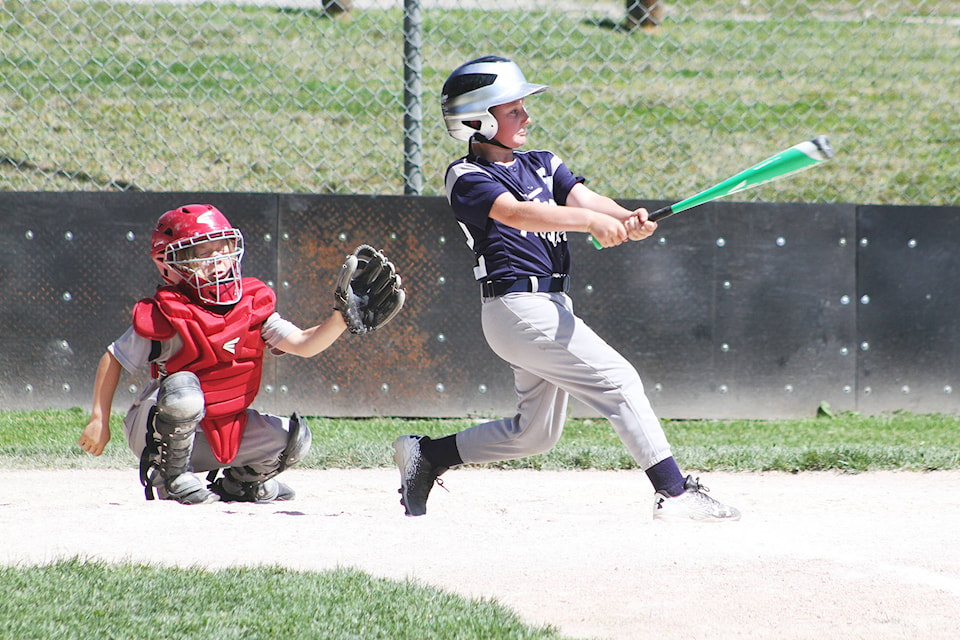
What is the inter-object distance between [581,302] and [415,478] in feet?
7.76

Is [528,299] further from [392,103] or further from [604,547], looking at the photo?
[392,103]

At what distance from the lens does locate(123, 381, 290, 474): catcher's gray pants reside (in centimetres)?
428

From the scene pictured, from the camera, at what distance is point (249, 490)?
14.5 feet

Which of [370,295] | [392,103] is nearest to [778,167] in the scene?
[370,295]

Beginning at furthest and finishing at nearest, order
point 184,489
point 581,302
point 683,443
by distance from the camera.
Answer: point 581,302 < point 683,443 < point 184,489

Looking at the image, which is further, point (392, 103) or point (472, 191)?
point (392, 103)

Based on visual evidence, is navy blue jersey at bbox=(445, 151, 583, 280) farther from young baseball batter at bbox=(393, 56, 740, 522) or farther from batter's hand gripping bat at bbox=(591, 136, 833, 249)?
batter's hand gripping bat at bbox=(591, 136, 833, 249)

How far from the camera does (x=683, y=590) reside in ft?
9.57

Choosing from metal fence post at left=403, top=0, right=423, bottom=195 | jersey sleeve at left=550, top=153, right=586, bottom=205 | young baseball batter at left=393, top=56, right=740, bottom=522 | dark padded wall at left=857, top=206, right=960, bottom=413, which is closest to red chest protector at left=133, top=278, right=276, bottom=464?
young baseball batter at left=393, top=56, right=740, bottom=522

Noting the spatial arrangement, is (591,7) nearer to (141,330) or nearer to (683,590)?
(141,330)

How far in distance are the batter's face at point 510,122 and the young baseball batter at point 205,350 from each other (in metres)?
0.64

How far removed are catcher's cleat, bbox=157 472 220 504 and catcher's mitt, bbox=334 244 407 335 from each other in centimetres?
83

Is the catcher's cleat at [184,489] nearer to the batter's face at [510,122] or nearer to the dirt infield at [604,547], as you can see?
the dirt infield at [604,547]

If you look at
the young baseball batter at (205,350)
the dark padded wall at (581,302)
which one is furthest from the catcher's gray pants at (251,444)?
the dark padded wall at (581,302)
